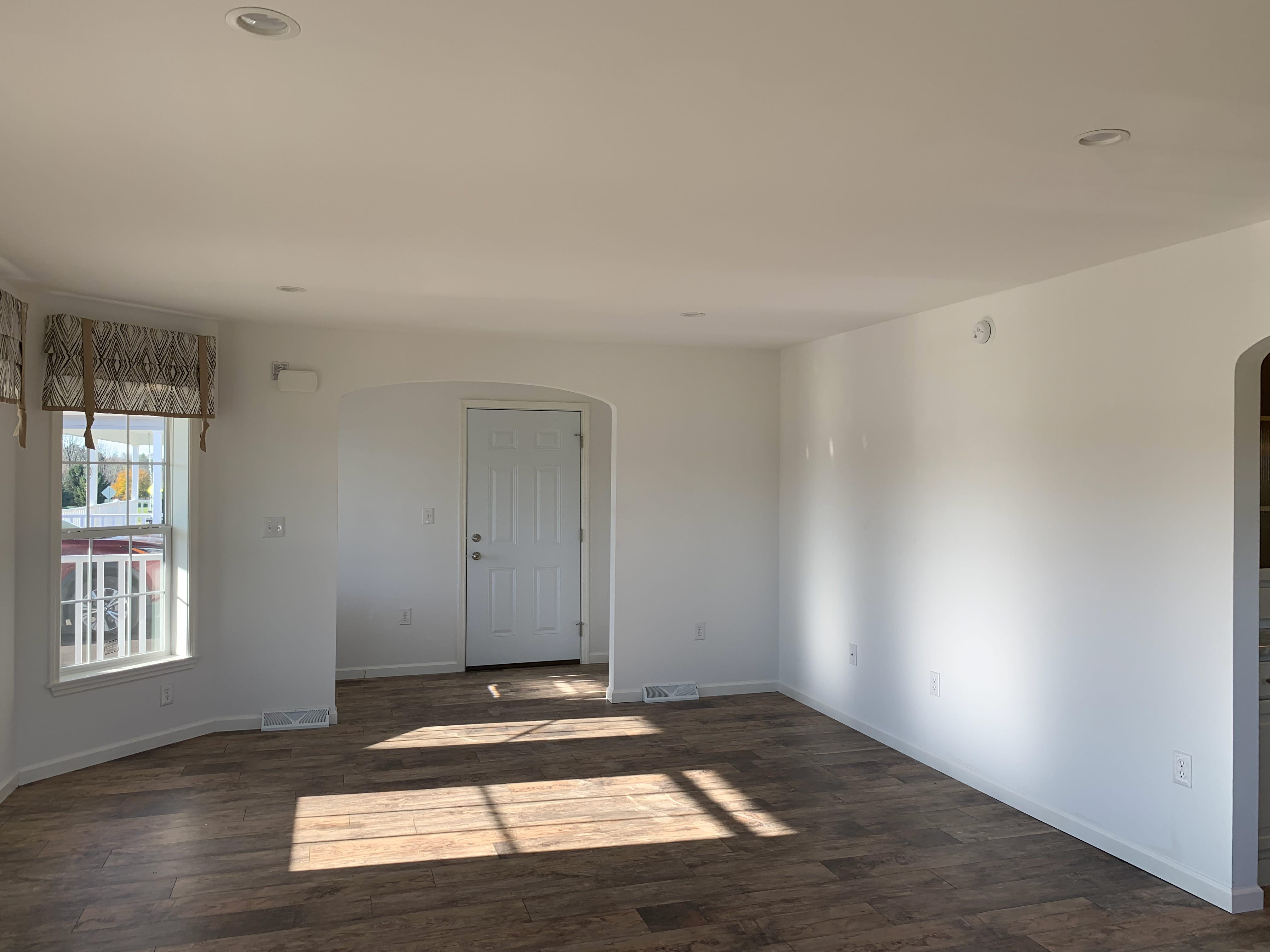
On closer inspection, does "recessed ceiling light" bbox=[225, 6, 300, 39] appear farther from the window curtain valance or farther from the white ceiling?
the window curtain valance

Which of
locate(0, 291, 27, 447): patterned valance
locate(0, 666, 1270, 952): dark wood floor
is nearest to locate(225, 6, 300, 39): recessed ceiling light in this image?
locate(0, 666, 1270, 952): dark wood floor

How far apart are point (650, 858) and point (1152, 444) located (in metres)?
2.42

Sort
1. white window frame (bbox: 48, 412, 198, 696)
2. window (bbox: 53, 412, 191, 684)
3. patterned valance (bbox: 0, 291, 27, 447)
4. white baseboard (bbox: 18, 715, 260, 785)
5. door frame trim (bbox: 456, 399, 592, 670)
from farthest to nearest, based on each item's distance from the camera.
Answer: door frame trim (bbox: 456, 399, 592, 670), white window frame (bbox: 48, 412, 198, 696), window (bbox: 53, 412, 191, 684), white baseboard (bbox: 18, 715, 260, 785), patterned valance (bbox: 0, 291, 27, 447)

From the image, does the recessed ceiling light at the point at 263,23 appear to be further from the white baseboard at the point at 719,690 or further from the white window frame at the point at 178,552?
the white baseboard at the point at 719,690

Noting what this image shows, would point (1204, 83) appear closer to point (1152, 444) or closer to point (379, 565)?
point (1152, 444)

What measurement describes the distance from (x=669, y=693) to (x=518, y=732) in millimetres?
1154

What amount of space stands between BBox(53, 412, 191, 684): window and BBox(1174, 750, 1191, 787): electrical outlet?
4.68 metres

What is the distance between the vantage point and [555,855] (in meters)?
3.53

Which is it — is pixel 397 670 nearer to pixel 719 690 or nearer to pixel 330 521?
pixel 330 521

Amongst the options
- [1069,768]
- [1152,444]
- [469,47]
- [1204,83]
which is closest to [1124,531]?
[1152,444]

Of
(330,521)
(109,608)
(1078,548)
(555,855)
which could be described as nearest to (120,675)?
(109,608)

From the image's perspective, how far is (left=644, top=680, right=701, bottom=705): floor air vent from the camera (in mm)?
5945

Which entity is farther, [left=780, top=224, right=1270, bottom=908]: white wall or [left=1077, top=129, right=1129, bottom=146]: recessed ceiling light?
[left=780, top=224, right=1270, bottom=908]: white wall

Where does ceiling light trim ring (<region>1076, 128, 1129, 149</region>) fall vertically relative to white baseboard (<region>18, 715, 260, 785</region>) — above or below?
above
